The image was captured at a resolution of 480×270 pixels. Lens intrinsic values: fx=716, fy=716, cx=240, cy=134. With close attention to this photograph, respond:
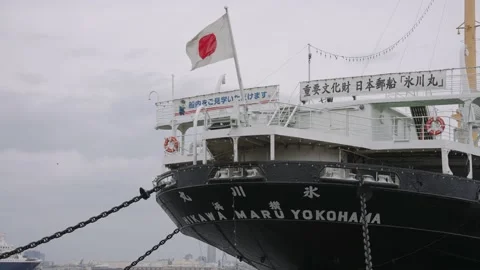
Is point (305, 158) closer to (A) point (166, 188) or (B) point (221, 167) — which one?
(B) point (221, 167)

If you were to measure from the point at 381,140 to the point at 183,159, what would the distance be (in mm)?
6152

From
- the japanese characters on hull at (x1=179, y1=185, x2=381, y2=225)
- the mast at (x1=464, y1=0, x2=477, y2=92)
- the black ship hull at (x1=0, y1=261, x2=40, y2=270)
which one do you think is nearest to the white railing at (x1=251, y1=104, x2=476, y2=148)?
the japanese characters on hull at (x1=179, y1=185, x2=381, y2=225)

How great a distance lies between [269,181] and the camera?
18.3 metres

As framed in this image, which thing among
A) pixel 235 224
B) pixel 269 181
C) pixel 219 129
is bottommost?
pixel 235 224

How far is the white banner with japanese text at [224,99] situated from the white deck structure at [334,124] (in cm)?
3

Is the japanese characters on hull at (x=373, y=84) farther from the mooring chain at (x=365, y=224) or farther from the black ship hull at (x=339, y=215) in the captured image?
the mooring chain at (x=365, y=224)

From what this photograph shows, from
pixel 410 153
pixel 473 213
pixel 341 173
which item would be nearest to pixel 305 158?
pixel 341 173

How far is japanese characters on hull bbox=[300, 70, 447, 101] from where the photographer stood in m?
21.9

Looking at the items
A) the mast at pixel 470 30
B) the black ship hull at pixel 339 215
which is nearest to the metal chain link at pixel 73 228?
the black ship hull at pixel 339 215

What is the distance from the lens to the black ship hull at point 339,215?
1827 centimetres

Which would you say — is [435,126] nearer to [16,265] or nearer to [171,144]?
[171,144]

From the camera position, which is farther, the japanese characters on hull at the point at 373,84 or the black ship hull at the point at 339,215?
the japanese characters on hull at the point at 373,84

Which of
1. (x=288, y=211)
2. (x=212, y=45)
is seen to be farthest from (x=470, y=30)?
(x=288, y=211)

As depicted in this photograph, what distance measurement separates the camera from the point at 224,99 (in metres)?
23.1
